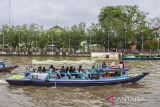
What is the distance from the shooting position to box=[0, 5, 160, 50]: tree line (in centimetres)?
9312

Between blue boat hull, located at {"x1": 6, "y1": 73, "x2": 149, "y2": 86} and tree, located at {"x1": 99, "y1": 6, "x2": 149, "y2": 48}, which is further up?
tree, located at {"x1": 99, "y1": 6, "x2": 149, "y2": 48}

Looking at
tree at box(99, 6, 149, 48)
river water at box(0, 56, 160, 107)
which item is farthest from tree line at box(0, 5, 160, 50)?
river water at box(0, 56, 160, 107)

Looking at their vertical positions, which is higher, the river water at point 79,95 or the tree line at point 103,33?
the tree line at point 103,33

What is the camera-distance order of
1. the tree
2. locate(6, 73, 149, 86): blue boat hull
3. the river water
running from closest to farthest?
1. the river water
2. locate(6, 73, 149, 86): blue boat hull
3. the tree

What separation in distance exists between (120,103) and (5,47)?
81.2 metres

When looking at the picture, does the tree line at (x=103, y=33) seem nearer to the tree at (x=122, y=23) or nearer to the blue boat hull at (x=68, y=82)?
the tree at (x=122, y=23)

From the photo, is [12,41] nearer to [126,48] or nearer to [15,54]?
[15,54]

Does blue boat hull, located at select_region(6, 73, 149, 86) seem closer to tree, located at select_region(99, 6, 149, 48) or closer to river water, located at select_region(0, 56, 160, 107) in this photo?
river water, located at select_region(0, 56, 160, 107)

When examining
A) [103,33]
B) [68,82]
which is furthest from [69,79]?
[103,33]

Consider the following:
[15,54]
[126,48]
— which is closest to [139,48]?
[126,48]

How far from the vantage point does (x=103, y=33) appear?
93688 millimetres

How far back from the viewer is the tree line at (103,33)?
306ft

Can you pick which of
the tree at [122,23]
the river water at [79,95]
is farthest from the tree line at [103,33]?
the river water at [79,95]

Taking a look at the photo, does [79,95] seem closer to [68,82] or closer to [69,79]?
[68,82]
